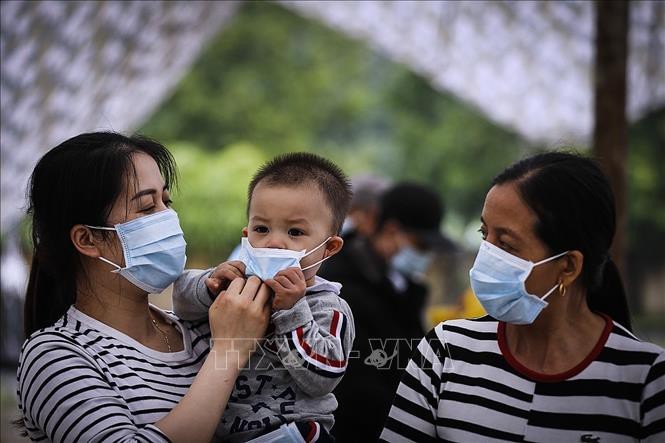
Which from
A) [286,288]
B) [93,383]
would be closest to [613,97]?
[286,288]

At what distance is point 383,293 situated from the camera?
4.56m

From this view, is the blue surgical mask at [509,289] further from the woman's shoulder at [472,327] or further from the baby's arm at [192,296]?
the baby's arm at [192,296]

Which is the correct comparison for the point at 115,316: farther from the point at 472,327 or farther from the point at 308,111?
the point at 308,111

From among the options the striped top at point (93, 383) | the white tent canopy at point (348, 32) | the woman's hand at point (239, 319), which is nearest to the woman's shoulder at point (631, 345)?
the woman's hand at point (239, 319)

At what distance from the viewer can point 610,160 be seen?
15.3 feet

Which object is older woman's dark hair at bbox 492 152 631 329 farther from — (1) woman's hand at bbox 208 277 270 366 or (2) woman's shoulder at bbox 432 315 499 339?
(1) woman's hand at bbox 208 277 270 366

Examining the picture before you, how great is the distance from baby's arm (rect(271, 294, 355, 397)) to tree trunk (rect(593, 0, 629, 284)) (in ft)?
8.44

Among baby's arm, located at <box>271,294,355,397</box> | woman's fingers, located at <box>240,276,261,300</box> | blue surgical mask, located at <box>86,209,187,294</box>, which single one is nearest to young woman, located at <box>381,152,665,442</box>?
baby's arm, located at <box>271,294,355,397</box>

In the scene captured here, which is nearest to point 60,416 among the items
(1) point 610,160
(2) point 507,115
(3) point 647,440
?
(3) point 647,440

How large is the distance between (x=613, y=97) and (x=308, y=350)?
2922mm

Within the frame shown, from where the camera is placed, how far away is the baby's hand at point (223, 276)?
8.52 ft

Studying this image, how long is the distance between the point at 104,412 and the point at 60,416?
0.12 meters

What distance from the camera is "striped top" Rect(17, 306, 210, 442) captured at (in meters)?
2.28

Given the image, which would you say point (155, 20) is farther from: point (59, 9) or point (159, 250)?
point (159, 250)
